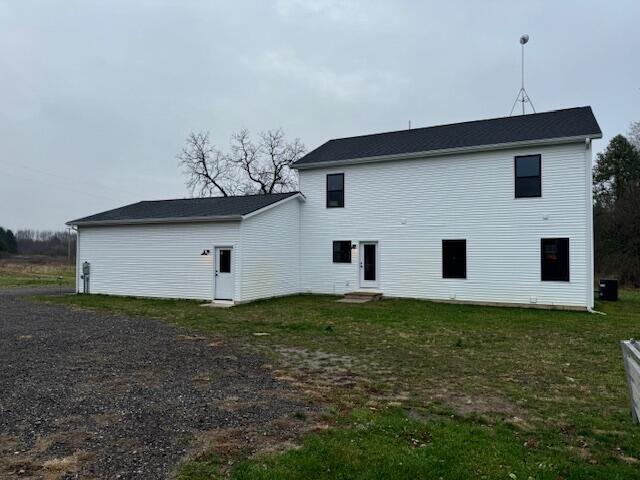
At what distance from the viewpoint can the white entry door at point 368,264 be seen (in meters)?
17.5

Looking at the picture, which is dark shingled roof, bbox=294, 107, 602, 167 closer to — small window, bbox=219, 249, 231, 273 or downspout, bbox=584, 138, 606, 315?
downspout, bbox=584, 138, 606, 315

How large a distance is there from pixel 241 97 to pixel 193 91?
12.0ft

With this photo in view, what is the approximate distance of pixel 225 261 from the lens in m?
16.2

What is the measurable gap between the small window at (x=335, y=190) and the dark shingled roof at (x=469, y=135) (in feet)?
2.52

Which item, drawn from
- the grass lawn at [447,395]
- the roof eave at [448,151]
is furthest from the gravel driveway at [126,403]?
the roof eave at [448,151]

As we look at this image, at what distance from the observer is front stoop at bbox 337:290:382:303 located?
16234 mm

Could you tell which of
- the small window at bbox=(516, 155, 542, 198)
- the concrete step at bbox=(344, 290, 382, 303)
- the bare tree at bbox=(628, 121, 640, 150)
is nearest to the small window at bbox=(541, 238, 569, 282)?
the small window at bbox=(516, 155, 542, 198)

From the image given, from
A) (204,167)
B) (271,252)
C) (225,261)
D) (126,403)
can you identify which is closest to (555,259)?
(271,252)

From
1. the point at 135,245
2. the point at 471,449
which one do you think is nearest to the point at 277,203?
the point at 135,245

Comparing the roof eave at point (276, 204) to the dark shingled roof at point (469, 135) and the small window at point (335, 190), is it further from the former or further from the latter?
the dark shingled roof at point (469, 135)

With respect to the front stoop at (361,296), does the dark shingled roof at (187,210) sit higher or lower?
higher

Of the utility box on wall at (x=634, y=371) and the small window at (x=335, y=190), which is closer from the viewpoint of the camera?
the utility box on wall at (x=634, y=371)

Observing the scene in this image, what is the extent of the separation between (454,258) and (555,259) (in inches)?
130

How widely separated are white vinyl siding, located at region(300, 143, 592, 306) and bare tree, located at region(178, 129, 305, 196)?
17.5 m
